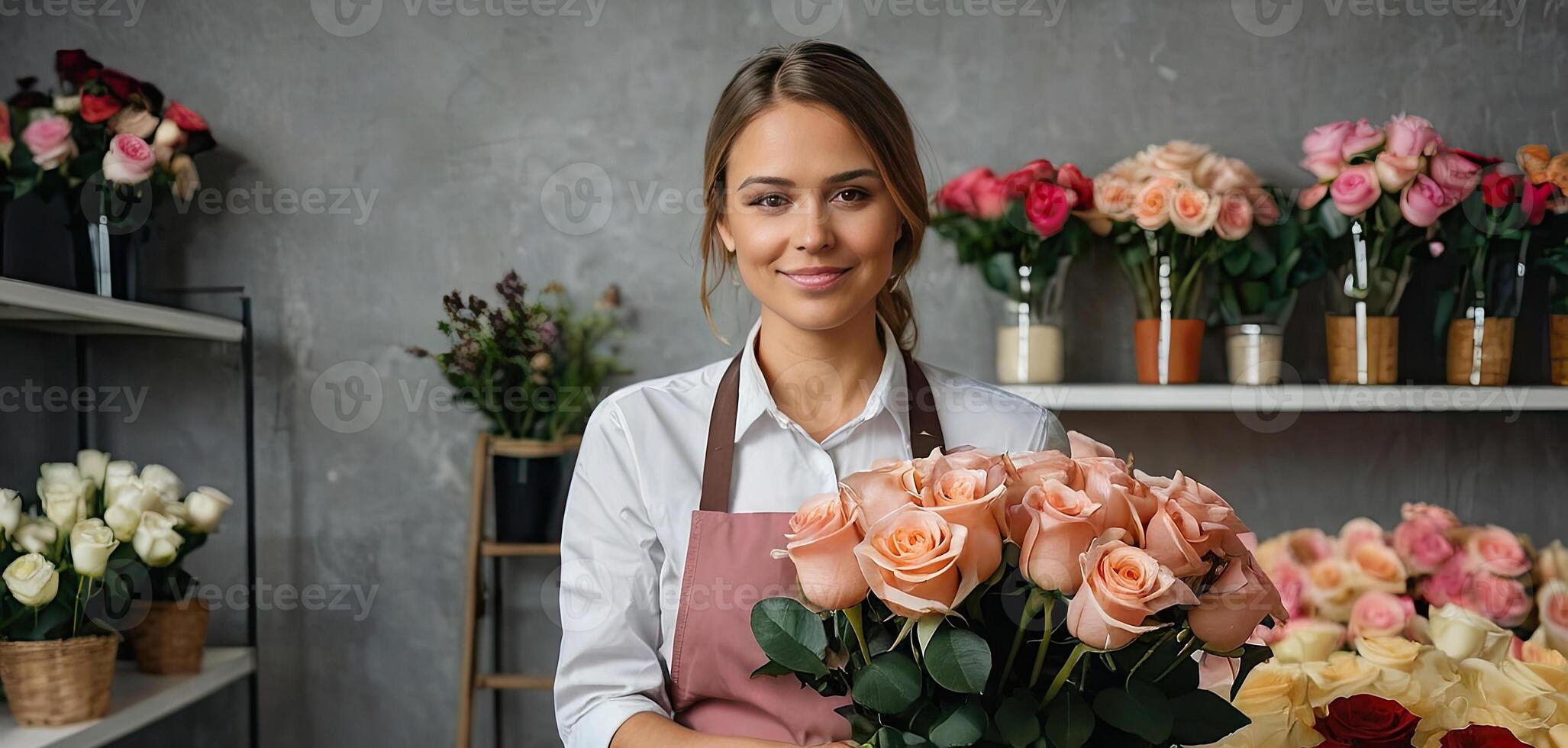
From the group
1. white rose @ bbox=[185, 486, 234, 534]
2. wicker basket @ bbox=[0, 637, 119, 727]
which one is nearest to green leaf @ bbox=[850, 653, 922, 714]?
wicker basket @ bbox=[0, 637, 119, 727]

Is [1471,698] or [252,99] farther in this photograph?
[252,99]

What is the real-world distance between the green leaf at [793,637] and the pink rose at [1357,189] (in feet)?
5.63

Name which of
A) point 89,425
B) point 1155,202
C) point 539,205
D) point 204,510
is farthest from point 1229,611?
point 89,425

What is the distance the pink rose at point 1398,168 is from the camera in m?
2.04

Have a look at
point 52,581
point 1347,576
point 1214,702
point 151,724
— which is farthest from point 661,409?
point 151,724

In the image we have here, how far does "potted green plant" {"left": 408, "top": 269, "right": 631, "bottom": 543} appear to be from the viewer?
2.29 m

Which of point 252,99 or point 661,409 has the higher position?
point 252,99

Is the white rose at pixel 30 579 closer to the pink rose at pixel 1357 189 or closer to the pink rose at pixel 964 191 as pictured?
the pink rose at pixel 964 191

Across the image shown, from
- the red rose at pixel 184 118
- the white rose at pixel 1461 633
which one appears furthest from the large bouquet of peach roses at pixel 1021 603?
the red rose at pixel 184 118

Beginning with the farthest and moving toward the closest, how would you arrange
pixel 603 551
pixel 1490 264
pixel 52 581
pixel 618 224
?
pixel 618 224 → pixel 1490 264 → pixel 52 581 → pixel 603 551

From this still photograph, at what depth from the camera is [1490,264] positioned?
2.16 metres

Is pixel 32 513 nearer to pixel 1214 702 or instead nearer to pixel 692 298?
pixel 692 298

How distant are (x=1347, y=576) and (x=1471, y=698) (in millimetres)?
901

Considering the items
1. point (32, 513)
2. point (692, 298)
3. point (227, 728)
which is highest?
point (692, 298)
